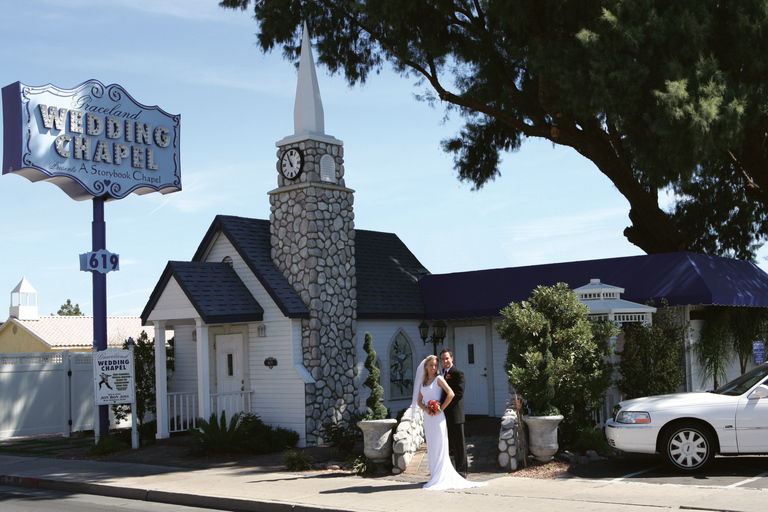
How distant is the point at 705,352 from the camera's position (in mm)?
16672

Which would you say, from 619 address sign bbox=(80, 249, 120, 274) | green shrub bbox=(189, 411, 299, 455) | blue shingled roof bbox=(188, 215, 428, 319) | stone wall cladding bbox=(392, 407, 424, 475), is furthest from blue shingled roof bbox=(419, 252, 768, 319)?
619 address sign bbox=(80, 249, 120, 274)

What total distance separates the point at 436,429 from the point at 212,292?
7330 mm

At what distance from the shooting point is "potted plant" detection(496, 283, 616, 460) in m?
12.8

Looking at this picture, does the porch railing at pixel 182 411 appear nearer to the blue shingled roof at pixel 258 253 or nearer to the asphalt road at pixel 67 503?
the blue shingled roof at pixel 258 253

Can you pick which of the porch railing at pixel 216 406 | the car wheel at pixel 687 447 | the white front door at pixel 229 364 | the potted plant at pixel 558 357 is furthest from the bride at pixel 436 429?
the white front door at pixel 229 364

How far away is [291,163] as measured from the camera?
17.5 metres

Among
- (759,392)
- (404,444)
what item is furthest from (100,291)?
(759,392)

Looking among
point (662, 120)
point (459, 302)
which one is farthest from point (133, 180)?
point (662, 120)

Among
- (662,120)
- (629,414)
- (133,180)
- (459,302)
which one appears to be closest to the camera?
(629,414)

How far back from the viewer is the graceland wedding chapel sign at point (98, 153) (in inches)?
640

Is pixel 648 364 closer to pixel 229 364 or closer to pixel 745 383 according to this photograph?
pixel 745 383

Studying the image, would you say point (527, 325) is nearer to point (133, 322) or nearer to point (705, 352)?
point (705, 352)

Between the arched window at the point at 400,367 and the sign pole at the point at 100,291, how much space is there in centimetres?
656

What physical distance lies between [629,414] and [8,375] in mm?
Result: 15737
